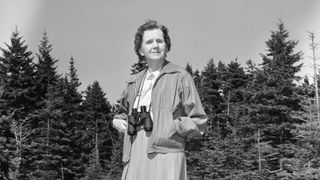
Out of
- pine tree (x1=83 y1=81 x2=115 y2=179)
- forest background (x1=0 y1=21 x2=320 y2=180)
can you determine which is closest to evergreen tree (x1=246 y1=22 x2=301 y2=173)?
Answer: forest background (x1=0 y1=21 x2=320 y2=180)

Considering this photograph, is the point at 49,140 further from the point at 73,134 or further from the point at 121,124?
the point at 121,124

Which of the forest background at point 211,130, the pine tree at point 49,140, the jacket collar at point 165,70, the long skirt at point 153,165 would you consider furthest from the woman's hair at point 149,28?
the pine tree at point 49,140

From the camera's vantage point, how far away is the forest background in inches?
1452

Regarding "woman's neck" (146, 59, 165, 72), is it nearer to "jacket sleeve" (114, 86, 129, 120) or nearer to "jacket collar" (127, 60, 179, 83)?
"jacket collar" (127, 60, 179, 83)

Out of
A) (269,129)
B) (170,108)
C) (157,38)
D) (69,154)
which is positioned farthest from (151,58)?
(69,154)

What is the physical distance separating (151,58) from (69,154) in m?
49.3

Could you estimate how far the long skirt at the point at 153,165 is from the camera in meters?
4.45

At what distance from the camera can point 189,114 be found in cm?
461

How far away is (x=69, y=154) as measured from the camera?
52.8m

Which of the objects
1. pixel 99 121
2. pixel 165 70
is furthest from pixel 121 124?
pixel 99 121

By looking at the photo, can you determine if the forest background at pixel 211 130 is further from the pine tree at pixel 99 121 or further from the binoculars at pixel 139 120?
the binoculars at pixel 139 120

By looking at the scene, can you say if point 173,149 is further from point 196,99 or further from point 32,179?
point 32,179

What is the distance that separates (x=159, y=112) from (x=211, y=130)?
4836 centimetres

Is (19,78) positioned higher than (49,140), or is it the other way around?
(19,78)
